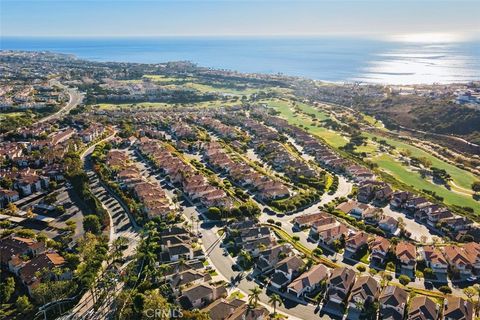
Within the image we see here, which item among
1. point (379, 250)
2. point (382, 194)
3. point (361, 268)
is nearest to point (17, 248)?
point (361, 268)

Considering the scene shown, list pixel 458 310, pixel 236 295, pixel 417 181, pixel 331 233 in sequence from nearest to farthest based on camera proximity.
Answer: pixel 458 310
pixel 236 295
pixel 331 233
pixel 417 181

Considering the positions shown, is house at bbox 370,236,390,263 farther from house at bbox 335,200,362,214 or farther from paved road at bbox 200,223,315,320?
paved road at bbox 200,223,315,320

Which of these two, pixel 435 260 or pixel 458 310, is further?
pixel 435 260

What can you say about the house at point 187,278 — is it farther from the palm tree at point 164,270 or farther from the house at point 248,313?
the house at point 248,313

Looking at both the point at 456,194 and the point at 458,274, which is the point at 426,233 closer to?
the point at 458,274

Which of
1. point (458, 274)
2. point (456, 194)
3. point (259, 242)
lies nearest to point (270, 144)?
point (456, 194)

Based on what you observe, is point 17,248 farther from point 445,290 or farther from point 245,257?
point 445,290

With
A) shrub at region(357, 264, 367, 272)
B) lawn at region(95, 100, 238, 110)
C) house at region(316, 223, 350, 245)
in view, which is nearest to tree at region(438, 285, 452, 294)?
shrub at region(357, 264, 367, 272)
